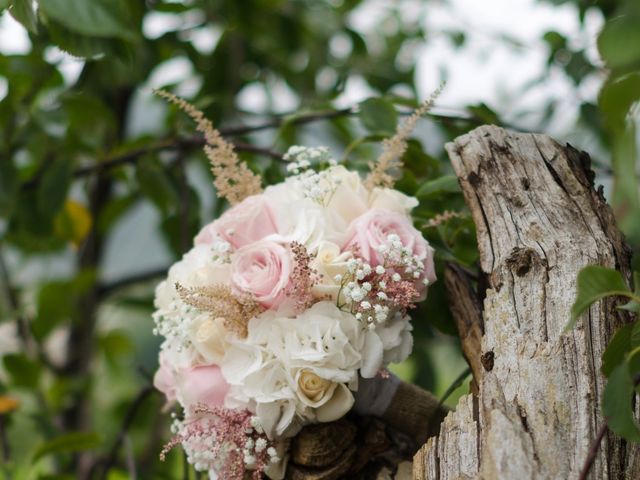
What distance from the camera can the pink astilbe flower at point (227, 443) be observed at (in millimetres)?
636

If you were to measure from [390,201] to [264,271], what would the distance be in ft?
0.46

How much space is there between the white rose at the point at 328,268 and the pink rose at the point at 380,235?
2 cm

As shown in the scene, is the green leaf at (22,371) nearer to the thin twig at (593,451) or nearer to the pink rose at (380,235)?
the pink rose at (380,235)

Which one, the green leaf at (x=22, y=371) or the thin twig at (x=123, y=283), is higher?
the green leaf at (x=22, y=371)

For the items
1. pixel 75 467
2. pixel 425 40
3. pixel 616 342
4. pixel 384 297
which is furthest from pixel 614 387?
pixel 425 40

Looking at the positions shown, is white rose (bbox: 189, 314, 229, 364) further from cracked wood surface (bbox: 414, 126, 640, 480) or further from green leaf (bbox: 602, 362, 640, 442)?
green leaf (bbox: 602, 362, 640, 442)

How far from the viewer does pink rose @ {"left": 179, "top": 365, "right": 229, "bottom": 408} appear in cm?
67

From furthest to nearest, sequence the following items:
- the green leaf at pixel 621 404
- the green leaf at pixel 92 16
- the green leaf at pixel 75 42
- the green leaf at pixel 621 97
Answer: the green leaf at pixel 75 42 < the green leaf at pixel 92 16 < the green leaf at pixel 621 404 < the green leaf at pixel 621 97

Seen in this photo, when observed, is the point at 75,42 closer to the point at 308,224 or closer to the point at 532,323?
the point at 308,224

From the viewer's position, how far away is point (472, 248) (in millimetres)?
852

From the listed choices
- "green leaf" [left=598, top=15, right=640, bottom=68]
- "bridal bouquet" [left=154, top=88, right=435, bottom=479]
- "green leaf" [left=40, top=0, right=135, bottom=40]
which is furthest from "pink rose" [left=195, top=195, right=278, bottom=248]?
"green leaf" [left=598, top=15, right=640, bottom=68]

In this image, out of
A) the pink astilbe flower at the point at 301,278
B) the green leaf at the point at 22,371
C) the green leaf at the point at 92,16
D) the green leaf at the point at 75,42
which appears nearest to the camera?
the pink astilbe flower at the point at 301,278

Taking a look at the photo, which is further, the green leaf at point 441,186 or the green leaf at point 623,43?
the green leaf at point 441,186

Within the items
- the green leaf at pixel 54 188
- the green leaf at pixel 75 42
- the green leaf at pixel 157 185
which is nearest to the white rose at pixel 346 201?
the green leaf at pixel 75 42
